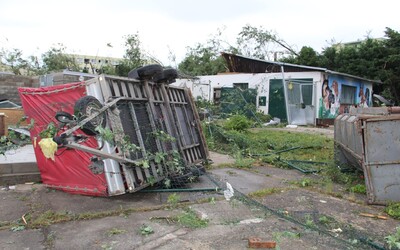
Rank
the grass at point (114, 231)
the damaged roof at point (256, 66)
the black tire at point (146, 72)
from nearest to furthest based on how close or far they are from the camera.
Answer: the grass at point (114, 231) → the black tire at point (146, 72) → the damaged roof at point (256, 66)

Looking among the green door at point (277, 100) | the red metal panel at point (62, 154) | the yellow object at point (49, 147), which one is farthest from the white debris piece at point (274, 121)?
the yellow object at point (49, 147)

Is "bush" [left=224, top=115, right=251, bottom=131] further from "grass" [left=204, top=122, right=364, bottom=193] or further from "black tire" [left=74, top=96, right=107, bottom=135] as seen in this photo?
"black tire" [left=74, top=96, right=107, bottom=135]

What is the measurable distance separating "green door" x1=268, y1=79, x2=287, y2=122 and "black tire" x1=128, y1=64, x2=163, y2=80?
593 inches

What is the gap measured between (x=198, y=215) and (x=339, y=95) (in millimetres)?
19472

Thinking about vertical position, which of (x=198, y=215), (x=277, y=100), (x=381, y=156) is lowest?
(x=277, y=100)

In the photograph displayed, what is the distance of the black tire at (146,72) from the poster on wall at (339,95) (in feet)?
50.4

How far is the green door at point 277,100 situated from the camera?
20188mm

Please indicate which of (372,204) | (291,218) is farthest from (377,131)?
(291,218)

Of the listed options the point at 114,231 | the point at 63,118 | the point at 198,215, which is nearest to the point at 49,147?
the point at 63,118

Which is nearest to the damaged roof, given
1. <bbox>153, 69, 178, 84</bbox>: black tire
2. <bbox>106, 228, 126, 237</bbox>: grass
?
<bbox>153, 69, 178, 84</bbox>: black tire

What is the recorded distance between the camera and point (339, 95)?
21.9 meters

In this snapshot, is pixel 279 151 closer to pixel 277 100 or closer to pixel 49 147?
pixel 49 147

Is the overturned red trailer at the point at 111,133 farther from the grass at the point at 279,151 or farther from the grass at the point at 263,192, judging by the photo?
the grass at the point at 279,151

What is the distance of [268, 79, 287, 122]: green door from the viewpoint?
20188mm
